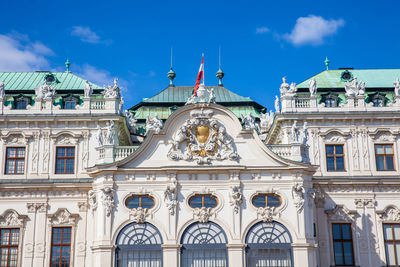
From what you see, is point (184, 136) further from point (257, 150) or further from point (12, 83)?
point (12, 83)

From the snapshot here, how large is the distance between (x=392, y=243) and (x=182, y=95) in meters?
22.4

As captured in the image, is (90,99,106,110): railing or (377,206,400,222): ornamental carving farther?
(90,99,106,110): railing

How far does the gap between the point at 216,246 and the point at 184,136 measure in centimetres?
748

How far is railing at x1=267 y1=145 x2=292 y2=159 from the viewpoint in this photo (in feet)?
138

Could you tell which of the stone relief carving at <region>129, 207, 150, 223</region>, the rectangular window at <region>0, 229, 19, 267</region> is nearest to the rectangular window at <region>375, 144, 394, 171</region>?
the stone relief carving at <region>129, 207, 150, 223</region>

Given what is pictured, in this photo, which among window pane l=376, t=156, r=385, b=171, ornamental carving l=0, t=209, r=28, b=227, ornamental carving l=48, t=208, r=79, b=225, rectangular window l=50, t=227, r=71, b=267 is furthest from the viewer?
window pane l=376, t=156, r=385, b=171

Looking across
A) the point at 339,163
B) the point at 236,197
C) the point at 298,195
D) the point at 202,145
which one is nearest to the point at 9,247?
the point at 202,145

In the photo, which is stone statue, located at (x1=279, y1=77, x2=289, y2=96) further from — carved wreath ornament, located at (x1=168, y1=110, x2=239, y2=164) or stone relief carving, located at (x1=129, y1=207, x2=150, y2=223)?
stone relief carving, located at (x1=129, y1=207, x2=150, y2=223)

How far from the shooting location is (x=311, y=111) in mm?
46250

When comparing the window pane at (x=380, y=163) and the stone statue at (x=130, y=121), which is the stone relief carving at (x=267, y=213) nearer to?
the window pane at (x=380, y=163)

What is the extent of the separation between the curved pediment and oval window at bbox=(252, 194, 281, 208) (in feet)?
6.38

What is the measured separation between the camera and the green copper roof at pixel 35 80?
48.6 meters

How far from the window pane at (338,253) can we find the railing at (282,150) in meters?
7.28

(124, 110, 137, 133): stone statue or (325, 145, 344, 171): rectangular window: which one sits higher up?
(124, 110, 137, 133): stone statue
